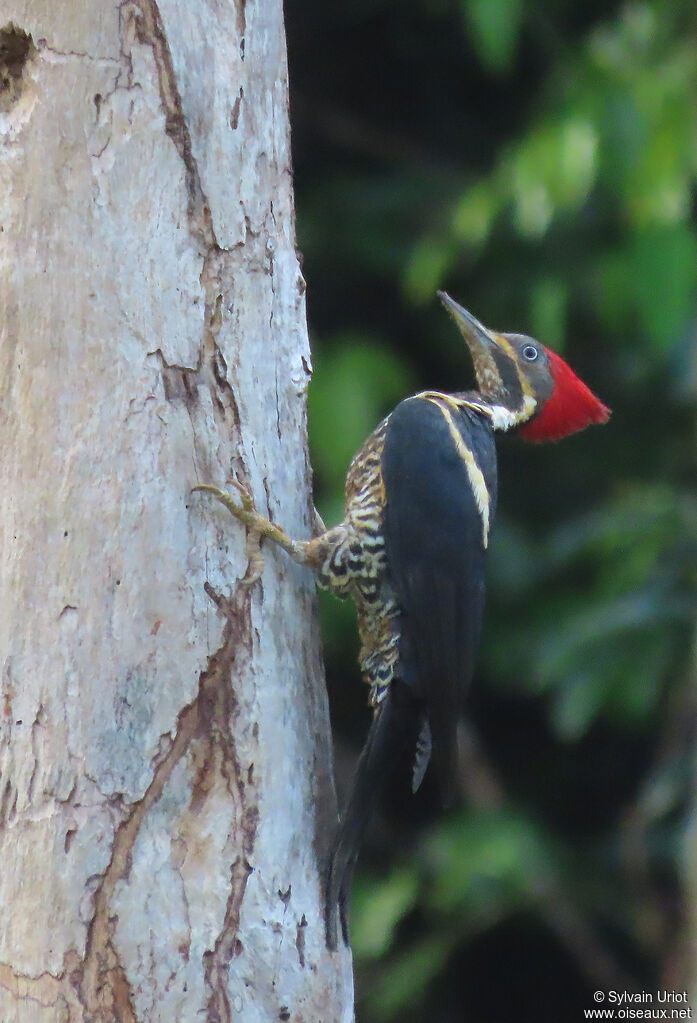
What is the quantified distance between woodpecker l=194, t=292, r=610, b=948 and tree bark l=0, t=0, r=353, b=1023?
239 millimetres

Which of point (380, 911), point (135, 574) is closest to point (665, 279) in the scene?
point (380, 911)

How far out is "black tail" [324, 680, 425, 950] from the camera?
2.39m

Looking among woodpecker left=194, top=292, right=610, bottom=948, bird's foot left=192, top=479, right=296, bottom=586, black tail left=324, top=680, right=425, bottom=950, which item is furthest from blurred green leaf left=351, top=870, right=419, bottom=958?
bird's foot left=192, top=479, right=296, bottom=586

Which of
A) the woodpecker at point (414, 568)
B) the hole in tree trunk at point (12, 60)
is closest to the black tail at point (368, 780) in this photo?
the woodpecker at point (414, 568)

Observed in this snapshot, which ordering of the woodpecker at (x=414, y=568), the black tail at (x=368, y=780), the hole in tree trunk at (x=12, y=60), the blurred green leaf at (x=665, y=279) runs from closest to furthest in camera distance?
the hole in tree trunk at (x=12, y=60) → the black tail at (x=368, y=780) → the woodpecker at (x=414, y=568) → the blurred green leaf at (x=665, y=279)

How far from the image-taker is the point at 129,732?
2.13m

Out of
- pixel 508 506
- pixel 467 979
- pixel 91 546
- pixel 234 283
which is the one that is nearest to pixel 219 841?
pixel 91 546

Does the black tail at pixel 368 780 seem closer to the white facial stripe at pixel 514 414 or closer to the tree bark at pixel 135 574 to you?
the tree bark at pixel 135 574

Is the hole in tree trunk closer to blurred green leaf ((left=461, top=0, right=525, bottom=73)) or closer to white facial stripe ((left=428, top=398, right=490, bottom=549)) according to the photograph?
white facial stripe ((left=428, top=398, right=490, bottom=549))

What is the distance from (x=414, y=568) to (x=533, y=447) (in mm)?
2145

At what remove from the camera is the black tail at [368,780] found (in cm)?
239

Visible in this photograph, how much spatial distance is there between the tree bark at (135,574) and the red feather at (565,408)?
1.23 metres

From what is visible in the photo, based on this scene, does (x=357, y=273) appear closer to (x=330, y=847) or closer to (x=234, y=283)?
(x=234, y=283)

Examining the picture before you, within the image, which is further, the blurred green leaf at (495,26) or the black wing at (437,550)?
the blurred green leaf at (495,26)
